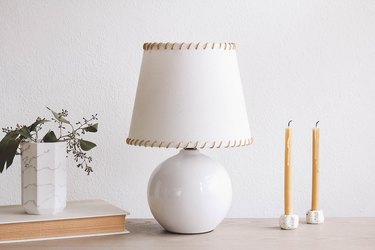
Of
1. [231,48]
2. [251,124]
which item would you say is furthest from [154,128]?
[251,124]

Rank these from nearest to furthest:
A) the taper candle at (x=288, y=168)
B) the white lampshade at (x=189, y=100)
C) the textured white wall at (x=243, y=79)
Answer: the white lampshade at (x=189, y=100) → the taper candle at (x=288, y=168) → the textured white wall at (x=243, y=79)

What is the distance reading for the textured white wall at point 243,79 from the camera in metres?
1.68

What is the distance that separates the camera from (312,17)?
176cm

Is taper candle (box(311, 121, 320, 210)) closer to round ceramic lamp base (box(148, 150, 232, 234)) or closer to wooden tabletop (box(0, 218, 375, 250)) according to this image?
wooden tabletop (box(0, 218, 375, 250))

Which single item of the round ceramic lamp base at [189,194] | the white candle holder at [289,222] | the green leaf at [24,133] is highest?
the green leaf at [24,133]

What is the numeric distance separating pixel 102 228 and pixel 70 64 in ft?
1.63

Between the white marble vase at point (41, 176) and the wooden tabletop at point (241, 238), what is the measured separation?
89 mm

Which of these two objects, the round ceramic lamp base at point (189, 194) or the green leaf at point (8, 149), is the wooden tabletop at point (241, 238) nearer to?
the round ceramic lamp base at point (189, 194)

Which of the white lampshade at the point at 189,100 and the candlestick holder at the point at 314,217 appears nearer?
the white lampshade at the point at 189,100

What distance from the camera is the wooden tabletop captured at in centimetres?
132

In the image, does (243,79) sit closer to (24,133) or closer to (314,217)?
(314,217)

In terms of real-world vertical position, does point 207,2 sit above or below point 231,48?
above

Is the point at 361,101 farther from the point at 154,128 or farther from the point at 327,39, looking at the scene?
the point at 154,128

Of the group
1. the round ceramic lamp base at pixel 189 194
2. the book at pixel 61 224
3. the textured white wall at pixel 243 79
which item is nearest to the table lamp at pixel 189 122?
the round ceramic lamp base at pixel 189 194
